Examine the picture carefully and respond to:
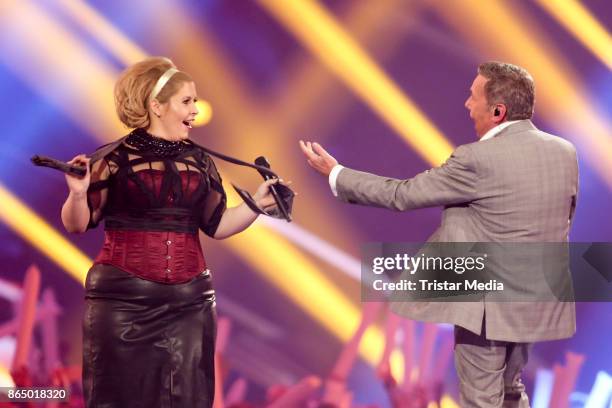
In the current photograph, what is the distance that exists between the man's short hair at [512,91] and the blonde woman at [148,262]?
831mm

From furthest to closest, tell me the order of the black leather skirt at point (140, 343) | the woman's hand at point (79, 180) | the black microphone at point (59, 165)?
the black leather skirt at point (140, 343) → the woman's hand at point (79, 180) → the black microphone at point (59, 165)

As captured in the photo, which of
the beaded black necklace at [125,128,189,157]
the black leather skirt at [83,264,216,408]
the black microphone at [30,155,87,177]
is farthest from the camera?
the beaded black necklace at [125,128,189,157]

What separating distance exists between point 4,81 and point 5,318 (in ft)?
3.86

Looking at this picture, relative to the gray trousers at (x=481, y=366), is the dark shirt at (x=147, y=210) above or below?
above

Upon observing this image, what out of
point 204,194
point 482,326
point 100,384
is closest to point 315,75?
point 204,194

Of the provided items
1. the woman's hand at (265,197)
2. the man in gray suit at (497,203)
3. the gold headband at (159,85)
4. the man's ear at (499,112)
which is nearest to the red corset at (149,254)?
the woman's hand at (265,197)

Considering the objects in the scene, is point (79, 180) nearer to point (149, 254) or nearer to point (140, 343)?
point (149, 254)

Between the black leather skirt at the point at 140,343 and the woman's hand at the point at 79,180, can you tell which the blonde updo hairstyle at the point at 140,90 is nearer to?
the woman's hand at the point at 79,180

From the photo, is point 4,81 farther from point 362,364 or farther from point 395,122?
point 362,364

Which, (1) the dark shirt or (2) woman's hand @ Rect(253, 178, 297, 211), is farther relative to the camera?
(2) woman's hand @ Rect(253, 178, 297, 211)

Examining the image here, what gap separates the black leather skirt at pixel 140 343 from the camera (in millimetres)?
2400

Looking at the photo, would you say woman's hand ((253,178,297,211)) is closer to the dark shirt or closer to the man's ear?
the dark shirt

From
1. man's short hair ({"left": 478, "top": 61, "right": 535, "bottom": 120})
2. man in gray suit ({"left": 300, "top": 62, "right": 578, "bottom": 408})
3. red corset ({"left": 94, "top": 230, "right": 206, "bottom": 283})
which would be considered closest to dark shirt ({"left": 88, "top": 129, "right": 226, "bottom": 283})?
red corset ({"left": 94, "top": 230, "right": 206, "bottom": 283})

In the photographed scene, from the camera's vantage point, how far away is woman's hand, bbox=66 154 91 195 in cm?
227
